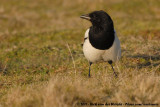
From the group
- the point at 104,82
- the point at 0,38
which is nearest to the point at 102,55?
the point at 104,82

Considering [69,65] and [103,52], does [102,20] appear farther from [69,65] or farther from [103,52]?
[69,65]

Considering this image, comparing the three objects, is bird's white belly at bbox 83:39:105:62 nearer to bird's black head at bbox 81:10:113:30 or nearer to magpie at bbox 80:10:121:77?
magpie at bbox 80:10:121:77

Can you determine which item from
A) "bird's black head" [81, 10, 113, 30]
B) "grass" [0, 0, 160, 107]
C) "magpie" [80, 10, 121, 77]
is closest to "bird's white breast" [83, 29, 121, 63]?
"magpie" [80, 10, 121, 77]

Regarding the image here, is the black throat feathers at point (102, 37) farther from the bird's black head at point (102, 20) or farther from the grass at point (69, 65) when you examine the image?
the grass at point (69, 65)

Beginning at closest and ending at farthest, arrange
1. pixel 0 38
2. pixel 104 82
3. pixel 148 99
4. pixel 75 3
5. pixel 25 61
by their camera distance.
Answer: pixel 148 99
pixel 104 82
pixel 25 61
pixel 0 38
pixel 75 3

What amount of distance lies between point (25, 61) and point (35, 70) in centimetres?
133

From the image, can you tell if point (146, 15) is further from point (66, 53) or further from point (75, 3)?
point (66, 53)

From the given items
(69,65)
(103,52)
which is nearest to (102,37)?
(103,52)

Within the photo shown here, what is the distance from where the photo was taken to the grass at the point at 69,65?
423 cm

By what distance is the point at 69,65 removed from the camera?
25.2ft

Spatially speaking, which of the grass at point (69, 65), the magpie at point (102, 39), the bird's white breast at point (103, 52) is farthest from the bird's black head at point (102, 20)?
the grass at point (69, 65)

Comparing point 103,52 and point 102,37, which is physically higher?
point 102,37

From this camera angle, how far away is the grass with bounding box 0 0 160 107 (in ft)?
13.9

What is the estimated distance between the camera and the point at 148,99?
13.4 ft
